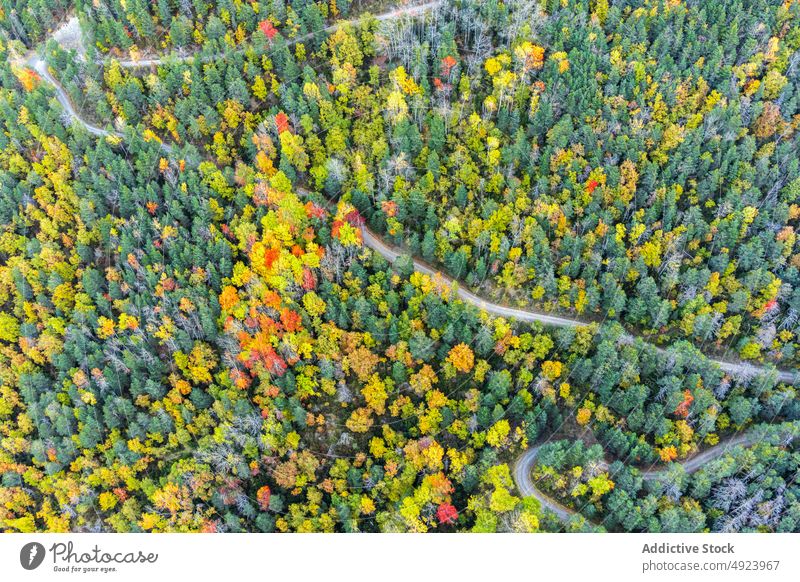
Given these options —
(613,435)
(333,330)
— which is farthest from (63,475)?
(613,435)

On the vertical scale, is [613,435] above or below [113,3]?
below

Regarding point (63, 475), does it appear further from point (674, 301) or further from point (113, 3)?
point (674, 301)

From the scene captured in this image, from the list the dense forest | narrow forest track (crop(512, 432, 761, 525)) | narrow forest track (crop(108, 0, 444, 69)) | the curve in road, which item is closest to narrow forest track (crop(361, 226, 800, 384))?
the curve in road

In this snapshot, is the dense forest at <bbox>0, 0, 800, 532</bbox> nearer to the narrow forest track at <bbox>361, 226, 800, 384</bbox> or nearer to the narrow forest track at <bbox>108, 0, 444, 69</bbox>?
the narrow forest track at <bbox>108, 0, 444, 69</bbox>
